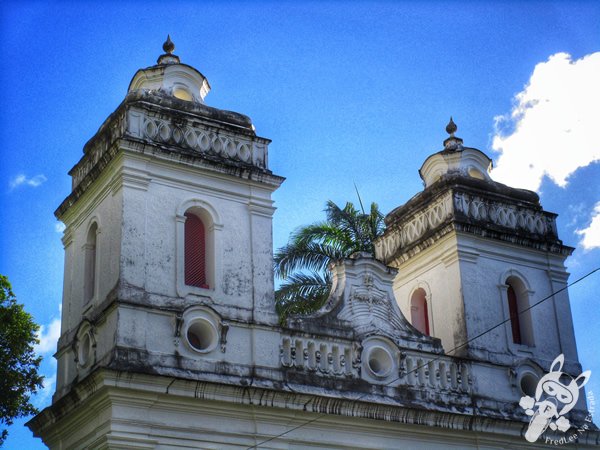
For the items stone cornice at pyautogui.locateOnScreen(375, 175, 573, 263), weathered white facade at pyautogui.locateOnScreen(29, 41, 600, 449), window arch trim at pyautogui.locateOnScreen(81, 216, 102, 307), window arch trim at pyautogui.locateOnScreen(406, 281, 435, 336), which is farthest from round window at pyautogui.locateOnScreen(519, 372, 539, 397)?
window arch trim at pyautogui.locateOnScreen(81, 216, 102, 307)

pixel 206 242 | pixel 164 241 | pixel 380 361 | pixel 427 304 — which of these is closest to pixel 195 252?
pixel 206 242

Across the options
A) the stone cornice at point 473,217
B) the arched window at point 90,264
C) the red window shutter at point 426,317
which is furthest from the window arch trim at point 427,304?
the arched window at point 90,264

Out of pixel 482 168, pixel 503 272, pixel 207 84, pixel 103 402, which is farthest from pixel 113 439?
pixel 482 168

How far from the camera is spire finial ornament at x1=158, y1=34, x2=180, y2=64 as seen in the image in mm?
21734

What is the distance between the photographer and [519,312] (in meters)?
22.9

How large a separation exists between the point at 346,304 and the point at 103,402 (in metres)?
5.43

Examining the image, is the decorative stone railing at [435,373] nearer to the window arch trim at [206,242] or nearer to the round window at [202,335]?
the round window at [202,335]

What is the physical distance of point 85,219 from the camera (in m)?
20.4

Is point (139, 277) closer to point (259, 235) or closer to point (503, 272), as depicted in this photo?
point (259, 235)

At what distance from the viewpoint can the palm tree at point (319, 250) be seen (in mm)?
27344

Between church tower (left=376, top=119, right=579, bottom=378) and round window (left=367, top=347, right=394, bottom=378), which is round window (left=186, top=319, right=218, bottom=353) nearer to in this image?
round window (left=367, top=347, right=394, bottom=378)

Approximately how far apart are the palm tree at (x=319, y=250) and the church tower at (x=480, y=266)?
3.63 meters

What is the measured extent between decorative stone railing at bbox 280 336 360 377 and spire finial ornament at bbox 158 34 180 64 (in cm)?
641

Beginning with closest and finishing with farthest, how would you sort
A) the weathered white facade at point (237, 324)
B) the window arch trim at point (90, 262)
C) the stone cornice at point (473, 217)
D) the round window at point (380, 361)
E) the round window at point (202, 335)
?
the weathered white facade at point (237, 324) < the round window at point (202, 335) < the window arch trim at point (90, 262) < the round window at point (380, 361) < the stone cornice at point (473, 217)
